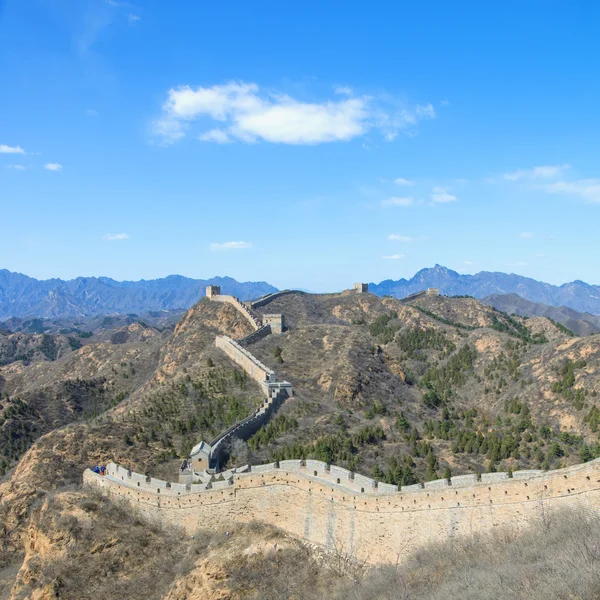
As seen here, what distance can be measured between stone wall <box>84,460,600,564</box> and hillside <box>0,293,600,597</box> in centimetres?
570

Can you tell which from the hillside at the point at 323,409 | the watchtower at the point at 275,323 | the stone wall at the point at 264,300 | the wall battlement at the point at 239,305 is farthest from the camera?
the stone wall at the point at 264,300

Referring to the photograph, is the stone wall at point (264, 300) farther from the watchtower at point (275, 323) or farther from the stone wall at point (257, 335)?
the stone wall at point (257, 335)

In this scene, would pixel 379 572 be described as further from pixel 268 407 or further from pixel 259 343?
pixel 259 343

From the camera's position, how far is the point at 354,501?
1021 inches

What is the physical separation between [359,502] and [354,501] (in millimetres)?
251

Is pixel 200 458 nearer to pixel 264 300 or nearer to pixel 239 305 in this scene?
pixel 239 305

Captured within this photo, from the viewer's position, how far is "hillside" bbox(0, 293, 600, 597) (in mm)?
40344

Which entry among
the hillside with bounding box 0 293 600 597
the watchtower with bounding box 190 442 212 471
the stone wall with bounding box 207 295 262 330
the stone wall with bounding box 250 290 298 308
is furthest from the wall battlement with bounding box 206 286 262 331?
the watchtower with bounding box 190 442 212 471

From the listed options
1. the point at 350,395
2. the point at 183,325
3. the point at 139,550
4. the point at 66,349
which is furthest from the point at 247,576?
the point at 66,349

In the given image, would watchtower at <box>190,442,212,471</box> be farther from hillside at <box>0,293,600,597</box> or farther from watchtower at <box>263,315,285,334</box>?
watchtower at <box>263,315,285,334</box>

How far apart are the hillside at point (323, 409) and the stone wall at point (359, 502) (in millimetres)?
5696

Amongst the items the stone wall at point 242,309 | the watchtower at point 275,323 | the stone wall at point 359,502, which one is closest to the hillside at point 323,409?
the stone wall at point 242,309

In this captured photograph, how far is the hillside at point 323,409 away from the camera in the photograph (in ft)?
132

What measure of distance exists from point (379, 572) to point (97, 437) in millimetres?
26431
